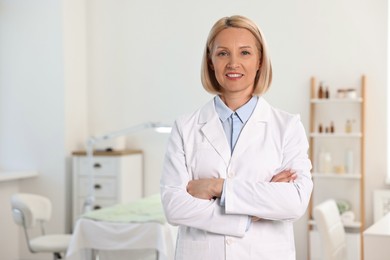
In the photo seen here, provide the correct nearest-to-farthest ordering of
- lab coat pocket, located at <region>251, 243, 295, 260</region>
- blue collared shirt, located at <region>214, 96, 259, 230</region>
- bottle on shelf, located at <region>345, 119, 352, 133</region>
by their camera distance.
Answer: lab coat pocket, located at <region>251, 243, 295, 260</region> → blue collared shirt, located at <region>214, 96, 259, 230</region> → bottle on shelf, located at <region>345, 119, 352, 133</region>

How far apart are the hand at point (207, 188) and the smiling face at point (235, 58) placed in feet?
0.84

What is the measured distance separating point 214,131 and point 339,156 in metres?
3.75

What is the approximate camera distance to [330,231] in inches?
131

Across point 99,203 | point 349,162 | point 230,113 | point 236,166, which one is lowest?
point 99,203

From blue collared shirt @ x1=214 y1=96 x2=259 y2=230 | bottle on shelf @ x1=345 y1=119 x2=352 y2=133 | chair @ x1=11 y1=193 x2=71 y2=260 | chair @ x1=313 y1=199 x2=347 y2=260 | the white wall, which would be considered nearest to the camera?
blue collared shirt @ x1=214 y1=96 x2=259 y2=230

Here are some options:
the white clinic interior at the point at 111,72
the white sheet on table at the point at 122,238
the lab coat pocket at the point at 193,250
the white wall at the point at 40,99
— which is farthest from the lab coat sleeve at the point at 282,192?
the white wall at the point at 40,99

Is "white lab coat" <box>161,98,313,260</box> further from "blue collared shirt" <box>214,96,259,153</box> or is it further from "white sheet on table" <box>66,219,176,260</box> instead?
"white sheet on table" <box>66,219,176,260</box>

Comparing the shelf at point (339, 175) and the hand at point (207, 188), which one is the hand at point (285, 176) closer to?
the hand at point (207, 188)

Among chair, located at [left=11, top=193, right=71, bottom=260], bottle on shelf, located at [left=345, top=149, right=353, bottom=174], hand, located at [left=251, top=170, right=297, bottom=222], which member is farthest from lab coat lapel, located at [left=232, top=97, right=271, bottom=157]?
bottle on shelf, located at [left=345, top=149, right=353, bottom=174]

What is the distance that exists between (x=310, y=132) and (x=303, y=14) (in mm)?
1008

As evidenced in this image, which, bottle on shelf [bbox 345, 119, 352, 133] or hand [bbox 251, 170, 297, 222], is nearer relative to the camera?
hand [bbox 251, 170, 297, 222]

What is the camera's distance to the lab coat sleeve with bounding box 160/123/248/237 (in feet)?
5.28

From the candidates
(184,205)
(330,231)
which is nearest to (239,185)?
(184,205)

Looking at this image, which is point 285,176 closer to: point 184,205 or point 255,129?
point 255,129
